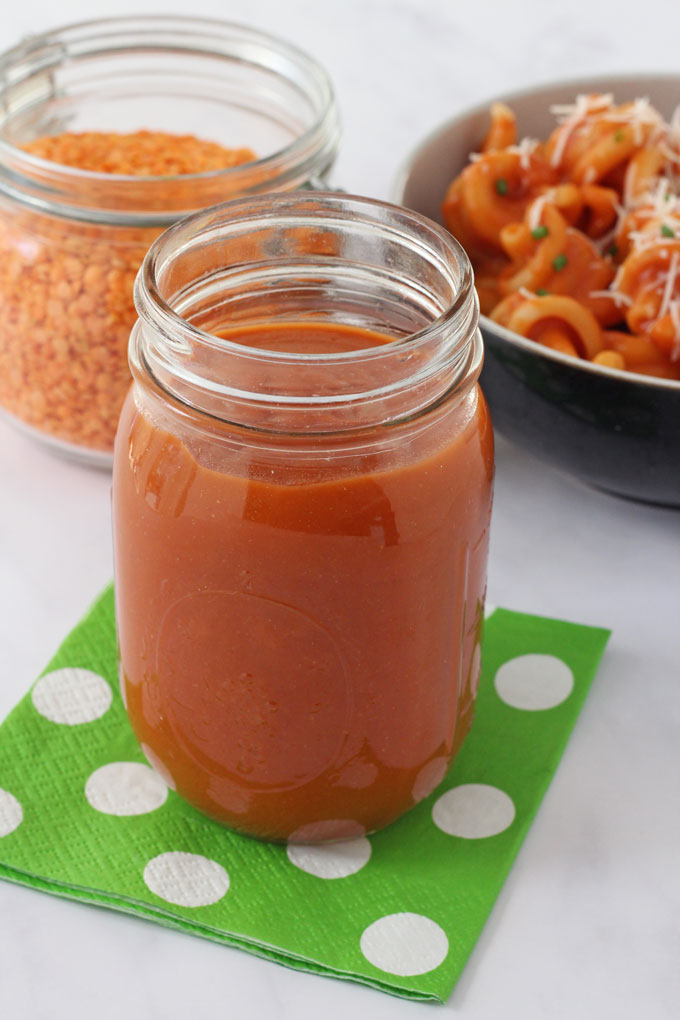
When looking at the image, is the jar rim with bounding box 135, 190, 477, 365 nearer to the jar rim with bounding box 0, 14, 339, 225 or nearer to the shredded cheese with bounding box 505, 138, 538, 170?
the jar rim with bounding box 0, 14, 339, 225

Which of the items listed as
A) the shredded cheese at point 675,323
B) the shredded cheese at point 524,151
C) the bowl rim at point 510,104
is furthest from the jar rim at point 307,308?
the shredded cheese at point 524,151

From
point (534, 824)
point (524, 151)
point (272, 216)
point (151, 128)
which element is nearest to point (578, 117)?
point (524, 151)

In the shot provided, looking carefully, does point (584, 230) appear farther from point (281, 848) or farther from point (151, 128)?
point (281, 848)

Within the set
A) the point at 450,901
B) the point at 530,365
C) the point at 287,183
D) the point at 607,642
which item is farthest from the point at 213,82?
the point at 450,901

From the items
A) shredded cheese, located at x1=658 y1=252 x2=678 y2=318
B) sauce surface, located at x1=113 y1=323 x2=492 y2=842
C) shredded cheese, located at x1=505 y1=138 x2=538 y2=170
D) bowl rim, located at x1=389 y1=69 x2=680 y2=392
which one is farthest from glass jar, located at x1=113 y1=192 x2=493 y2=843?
shredded cheese, located at x1=505 y1=138 x2=538 y2=170

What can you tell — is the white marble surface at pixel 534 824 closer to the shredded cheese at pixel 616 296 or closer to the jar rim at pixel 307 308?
the shredded cheese at pixel 616 296

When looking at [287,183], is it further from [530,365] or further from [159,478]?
[159,478]

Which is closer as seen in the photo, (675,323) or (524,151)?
(675,323)
